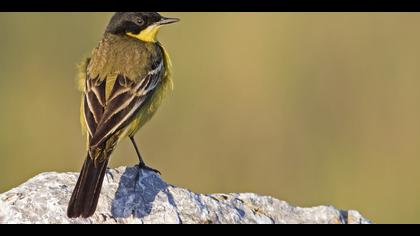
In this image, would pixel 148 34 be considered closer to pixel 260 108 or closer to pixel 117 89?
pixel 117 89

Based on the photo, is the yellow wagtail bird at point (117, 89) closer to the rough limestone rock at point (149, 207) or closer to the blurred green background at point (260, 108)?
the rough limestone rock at point (149, 207)

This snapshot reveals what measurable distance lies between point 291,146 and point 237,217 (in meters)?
5.29

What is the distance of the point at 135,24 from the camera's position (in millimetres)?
9656

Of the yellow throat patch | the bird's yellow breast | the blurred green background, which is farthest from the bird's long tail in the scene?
the blurred green background

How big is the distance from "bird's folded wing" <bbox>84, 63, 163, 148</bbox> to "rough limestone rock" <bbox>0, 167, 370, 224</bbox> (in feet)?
1.64

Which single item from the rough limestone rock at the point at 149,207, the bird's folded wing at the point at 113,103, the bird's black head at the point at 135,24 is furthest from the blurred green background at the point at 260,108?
the rough limestone rock at the point at 149,207

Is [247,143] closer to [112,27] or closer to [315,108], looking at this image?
[315,108]

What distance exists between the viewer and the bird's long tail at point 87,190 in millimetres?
6410

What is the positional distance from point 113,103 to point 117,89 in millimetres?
310

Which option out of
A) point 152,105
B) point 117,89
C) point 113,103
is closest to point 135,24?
point 152,105

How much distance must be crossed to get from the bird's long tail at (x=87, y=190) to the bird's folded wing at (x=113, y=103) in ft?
0.78
